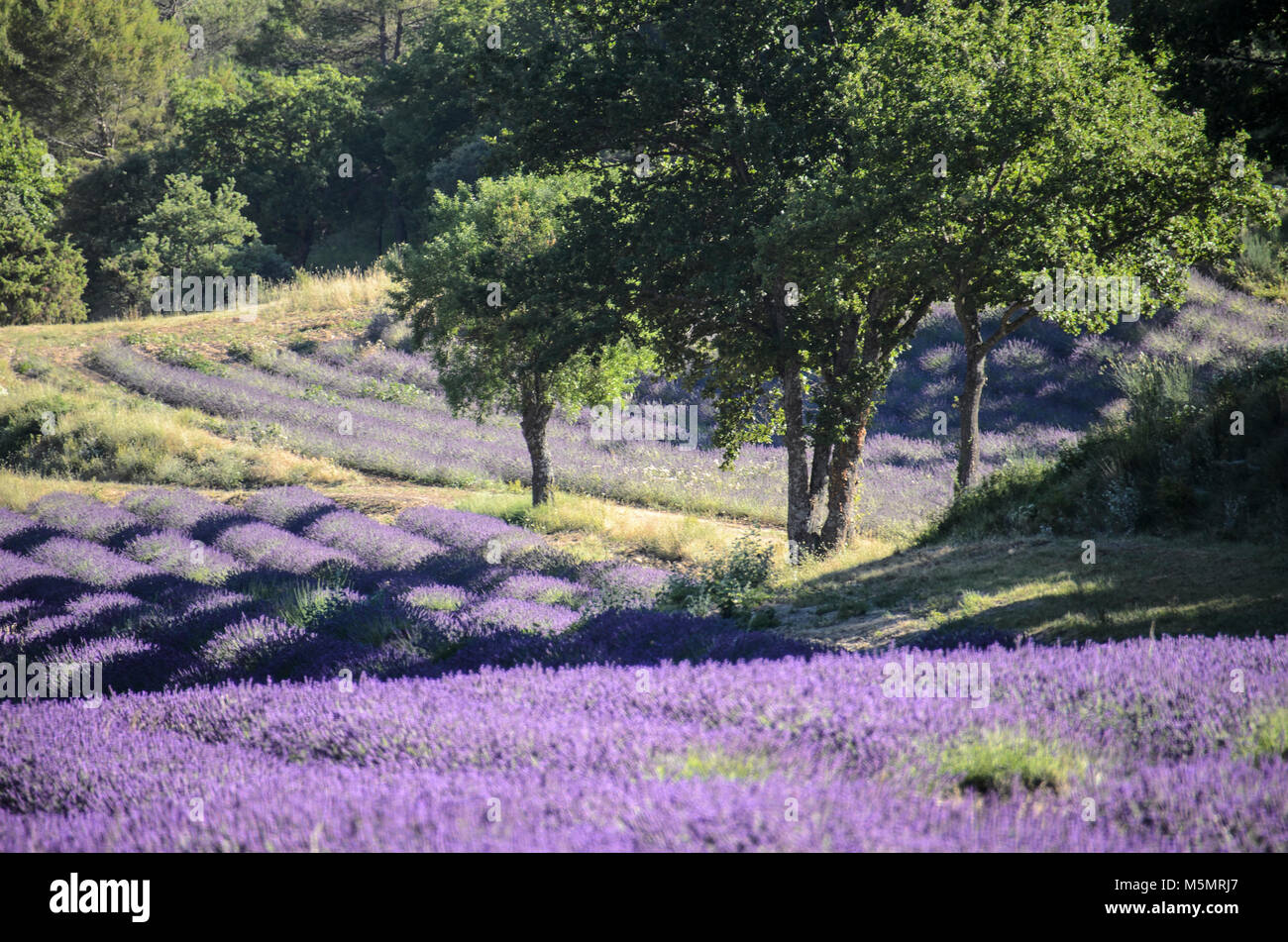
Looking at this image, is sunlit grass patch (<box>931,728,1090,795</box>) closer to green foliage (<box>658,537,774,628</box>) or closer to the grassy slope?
the grassy slope

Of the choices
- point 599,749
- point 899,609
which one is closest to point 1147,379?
point 899,609

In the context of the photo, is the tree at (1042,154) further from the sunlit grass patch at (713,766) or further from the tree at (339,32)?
the tree at (339,32)

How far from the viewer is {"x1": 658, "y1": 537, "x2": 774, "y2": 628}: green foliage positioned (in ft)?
29.3

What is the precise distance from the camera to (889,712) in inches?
141

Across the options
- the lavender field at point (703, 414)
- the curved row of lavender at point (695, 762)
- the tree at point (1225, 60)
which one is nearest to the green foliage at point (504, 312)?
the lavender field at point (703, 414)

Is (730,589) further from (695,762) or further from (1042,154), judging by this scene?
(1042,154)

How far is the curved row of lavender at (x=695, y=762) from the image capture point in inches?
98.2

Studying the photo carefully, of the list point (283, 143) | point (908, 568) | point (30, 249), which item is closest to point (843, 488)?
point (908, 568)

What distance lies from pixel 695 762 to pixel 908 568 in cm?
680

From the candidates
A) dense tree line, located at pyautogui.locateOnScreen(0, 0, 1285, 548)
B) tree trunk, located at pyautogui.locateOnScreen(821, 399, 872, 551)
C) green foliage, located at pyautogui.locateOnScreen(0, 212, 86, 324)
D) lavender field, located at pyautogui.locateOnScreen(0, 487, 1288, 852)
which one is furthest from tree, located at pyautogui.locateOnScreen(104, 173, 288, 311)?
lavender field, located at pyautogui.locateOnScreen(0, 487, 1288, 852)

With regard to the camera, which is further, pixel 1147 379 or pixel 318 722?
pixel 1147 379

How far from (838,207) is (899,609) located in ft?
16.5

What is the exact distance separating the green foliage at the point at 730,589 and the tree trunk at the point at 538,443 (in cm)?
670
